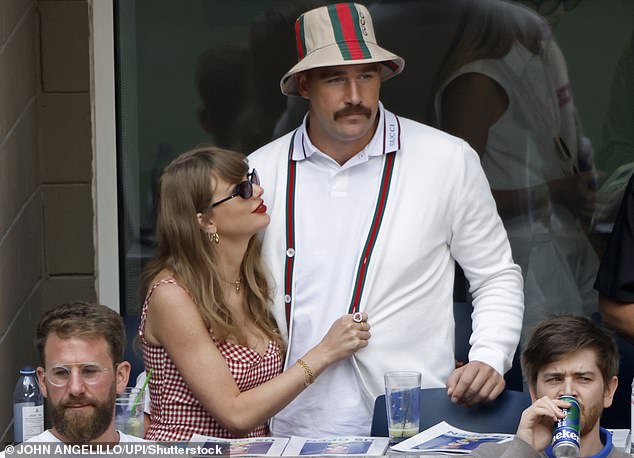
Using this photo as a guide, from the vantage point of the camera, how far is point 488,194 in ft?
13.4

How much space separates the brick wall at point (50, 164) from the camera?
5.16 m

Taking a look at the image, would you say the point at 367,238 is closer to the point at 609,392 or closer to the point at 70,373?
the point at 609,392

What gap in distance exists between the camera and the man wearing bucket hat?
12.9 feet

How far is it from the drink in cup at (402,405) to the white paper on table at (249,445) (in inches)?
11.9

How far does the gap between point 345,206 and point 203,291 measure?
0.56m

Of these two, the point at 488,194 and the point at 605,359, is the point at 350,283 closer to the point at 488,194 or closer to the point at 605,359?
the point at 488,194

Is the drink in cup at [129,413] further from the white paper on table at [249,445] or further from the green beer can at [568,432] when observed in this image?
the green beer can at [568,432]

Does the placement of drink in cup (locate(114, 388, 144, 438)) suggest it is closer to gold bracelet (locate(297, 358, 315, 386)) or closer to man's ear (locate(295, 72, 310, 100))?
gold bracelet (locate(297, 358, 315, 386))

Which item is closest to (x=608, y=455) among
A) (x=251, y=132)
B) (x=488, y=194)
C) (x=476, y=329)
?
(x=476, y=329)

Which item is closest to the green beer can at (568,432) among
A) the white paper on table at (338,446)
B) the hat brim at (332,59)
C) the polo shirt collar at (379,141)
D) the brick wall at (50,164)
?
the white paper on table at (338,446)

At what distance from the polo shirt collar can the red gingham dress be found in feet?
2.11

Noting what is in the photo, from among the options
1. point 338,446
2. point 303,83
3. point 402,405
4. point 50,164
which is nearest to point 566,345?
point 402,405

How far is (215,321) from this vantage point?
3777mm

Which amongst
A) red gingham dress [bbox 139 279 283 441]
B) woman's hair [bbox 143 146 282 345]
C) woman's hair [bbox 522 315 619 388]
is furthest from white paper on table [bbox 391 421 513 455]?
woman's hair [bbox 143 146 282 345]
